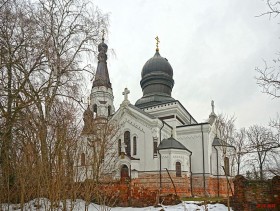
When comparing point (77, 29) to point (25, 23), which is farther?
point (77, 29)

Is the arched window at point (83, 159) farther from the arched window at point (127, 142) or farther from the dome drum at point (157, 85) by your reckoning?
the dome drum at point (157, 85)

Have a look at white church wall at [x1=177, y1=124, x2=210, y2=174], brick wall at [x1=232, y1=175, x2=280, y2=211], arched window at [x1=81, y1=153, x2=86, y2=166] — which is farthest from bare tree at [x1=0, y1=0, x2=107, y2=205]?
white church wall at [x1=177, y1=124, x2=210, y2=174]

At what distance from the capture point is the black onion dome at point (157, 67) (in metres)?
37.9

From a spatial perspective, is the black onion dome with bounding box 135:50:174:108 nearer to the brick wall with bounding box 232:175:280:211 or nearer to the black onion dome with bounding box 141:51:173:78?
the black onion dome with bounding box 141:51:173:78

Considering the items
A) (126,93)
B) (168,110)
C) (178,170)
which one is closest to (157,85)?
(168,110)

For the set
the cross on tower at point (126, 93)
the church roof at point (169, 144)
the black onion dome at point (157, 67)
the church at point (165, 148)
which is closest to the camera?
the church at point (165, 148)

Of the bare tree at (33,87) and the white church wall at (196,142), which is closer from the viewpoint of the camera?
the bare tree at (33,87)

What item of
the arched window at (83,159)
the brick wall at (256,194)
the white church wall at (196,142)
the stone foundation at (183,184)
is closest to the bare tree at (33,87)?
the arched window at (83,159)

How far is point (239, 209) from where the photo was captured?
13.0m

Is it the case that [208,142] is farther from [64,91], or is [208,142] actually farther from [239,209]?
[64,91]

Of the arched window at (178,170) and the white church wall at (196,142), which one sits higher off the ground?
the white church wall at (196,142)

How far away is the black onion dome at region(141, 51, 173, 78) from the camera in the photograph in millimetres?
37906

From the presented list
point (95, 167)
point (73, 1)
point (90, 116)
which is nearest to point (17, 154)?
point (90, 116)

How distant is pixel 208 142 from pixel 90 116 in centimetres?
2175
